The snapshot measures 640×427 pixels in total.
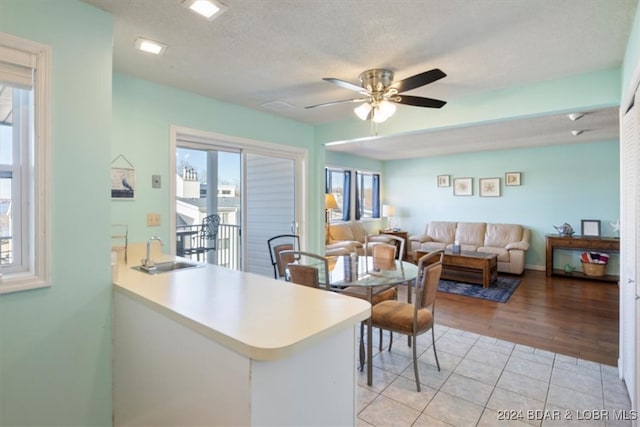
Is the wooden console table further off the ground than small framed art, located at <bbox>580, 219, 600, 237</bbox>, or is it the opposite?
small framed art, located at <bbox>580, 219, 600, 237</bbox>

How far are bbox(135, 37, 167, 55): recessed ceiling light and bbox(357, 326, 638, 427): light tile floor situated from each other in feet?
9.29

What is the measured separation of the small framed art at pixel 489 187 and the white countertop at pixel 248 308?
6.50 m

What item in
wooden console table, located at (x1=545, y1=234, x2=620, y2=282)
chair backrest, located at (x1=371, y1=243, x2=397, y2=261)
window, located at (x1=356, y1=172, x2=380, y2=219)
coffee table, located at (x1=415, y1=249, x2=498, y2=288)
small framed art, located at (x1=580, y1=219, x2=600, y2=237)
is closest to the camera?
chair backrest, located at (x1=371, y1=243, x2=397, y2=261)

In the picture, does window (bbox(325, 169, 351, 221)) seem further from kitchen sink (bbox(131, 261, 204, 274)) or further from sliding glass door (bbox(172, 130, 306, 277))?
kitchen sink (bbox(131, 261, 204, 274))

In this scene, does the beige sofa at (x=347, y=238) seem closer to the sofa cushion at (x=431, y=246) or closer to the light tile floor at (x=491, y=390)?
the sofa cushion at (x=431, y=246)

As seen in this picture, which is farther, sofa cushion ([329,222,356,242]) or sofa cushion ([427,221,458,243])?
sofa cushion ([427,221,458,243])

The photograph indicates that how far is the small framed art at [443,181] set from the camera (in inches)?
295

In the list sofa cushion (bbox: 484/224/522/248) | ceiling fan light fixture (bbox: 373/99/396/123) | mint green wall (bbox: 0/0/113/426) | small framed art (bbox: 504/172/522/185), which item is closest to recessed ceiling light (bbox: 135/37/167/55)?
mint green wall (bbox: 0/0/113/426)

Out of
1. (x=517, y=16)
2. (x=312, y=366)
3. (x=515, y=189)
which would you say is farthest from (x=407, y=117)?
(x=515, y=189)

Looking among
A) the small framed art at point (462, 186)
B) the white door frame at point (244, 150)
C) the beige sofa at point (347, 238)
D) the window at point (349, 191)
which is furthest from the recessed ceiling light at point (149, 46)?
the small framed art at point (462, 186)

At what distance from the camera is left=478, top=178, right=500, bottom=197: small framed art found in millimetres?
6836

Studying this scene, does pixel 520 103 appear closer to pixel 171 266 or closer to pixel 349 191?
pixel 171 266

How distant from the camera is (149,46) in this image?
2.17 m

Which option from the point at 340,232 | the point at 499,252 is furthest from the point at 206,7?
the point at 499,252
